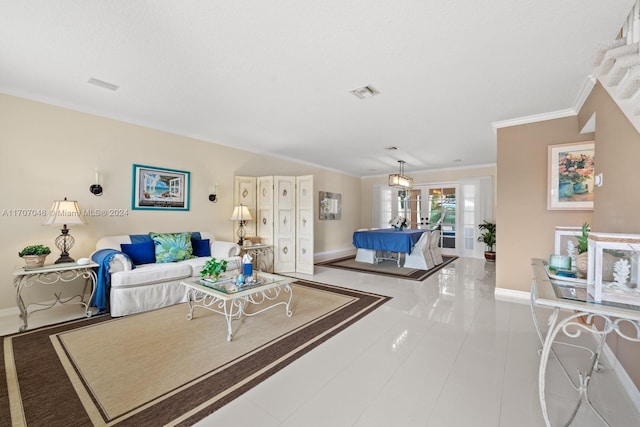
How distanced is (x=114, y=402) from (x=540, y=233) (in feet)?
15.1

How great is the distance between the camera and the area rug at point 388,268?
5037 millimetres

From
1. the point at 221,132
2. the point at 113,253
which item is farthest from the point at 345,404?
the point at 221,132

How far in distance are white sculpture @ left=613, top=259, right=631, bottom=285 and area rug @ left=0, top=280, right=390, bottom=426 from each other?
80.1 inches

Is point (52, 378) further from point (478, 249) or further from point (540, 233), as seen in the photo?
A: point (478, 249)

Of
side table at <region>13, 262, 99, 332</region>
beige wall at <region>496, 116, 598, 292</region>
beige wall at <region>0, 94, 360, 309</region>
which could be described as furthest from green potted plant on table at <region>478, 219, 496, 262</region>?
side table at <region>13, 262, 99, 332</region>

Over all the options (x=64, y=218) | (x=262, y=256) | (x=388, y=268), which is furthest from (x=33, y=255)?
(x=388, y=268)

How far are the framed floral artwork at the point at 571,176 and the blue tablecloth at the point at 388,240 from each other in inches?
95.6

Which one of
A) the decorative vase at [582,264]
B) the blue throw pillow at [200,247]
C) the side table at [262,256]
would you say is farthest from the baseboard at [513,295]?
the blue throw pillow at [200,247]

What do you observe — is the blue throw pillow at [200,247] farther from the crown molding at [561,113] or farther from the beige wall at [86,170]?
the crown molding at [561,113]

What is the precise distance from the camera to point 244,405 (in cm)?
161

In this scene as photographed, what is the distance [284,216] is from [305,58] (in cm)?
337

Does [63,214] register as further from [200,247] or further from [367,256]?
[367,256]

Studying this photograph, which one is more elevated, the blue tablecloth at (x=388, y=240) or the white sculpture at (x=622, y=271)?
the white sculpture at (x=622, y=271)

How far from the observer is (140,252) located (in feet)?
11.5
